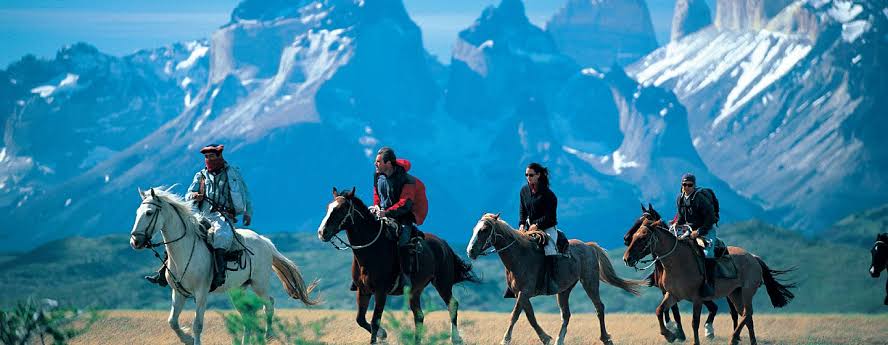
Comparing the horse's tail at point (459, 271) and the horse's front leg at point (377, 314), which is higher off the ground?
the horse's tail at point (459, 271)

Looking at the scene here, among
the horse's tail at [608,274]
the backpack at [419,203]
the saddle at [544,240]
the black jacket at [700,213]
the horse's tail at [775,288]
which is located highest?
the black jacket at [700,213]

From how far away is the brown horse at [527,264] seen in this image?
26172mm

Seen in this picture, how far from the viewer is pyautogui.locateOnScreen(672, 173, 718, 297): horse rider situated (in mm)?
28344

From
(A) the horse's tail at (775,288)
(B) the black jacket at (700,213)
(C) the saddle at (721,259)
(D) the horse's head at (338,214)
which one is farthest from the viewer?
(A) the horse's tail at (775,288)

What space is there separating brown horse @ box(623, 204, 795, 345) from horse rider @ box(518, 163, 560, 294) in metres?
1.71

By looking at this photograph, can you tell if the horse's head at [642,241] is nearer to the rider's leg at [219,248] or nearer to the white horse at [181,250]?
the white horse at [181,250]

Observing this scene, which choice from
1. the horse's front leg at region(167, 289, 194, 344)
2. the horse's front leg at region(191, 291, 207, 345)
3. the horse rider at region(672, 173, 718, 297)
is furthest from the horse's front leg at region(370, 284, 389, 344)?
the horse rider at region(672, 173, 718, 297)

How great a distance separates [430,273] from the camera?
27.1m

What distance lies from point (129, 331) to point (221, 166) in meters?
A: 13.3

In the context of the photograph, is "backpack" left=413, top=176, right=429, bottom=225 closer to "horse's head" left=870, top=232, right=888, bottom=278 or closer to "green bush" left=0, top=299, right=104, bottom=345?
"green bush" left=0, top=299, right=104, bottom=345

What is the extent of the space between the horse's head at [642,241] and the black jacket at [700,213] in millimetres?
1802

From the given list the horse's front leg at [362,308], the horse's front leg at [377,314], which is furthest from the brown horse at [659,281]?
the horse's front leg at [362,308]

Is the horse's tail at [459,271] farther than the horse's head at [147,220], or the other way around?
the horse's tail at [459,271]

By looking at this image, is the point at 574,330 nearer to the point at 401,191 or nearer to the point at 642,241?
the point at 642,241
